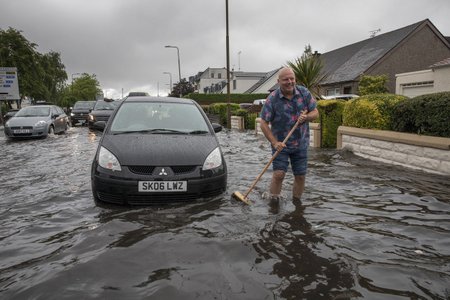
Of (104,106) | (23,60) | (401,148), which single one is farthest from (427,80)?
(23,60)

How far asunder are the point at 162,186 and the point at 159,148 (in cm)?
55

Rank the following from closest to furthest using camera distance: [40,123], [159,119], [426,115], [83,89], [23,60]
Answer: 1. [159,119]
2. [426,115]
3. [40,123]
4. [23,60]
5. [83,89]

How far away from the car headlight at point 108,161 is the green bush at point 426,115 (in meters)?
5.46

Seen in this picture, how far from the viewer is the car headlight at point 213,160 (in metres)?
4.58

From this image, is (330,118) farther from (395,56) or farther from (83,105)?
(395,56)

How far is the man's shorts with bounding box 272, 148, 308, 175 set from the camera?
15.5 ft

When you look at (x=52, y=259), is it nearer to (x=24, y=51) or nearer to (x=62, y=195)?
(x=62, y=195)

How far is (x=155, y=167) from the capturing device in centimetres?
434

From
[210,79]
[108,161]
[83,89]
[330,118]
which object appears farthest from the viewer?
[83,89]

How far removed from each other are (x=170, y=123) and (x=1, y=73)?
1202 inches

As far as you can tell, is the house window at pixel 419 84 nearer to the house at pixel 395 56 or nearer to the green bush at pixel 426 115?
the house at pixel 395 56

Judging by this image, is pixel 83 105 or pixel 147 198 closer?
pixel 147 198

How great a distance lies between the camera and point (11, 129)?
46.0 ft

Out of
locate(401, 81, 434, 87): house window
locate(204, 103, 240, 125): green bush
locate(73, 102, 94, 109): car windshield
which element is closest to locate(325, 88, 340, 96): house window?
locate(401, 81, 434, 87): house window
